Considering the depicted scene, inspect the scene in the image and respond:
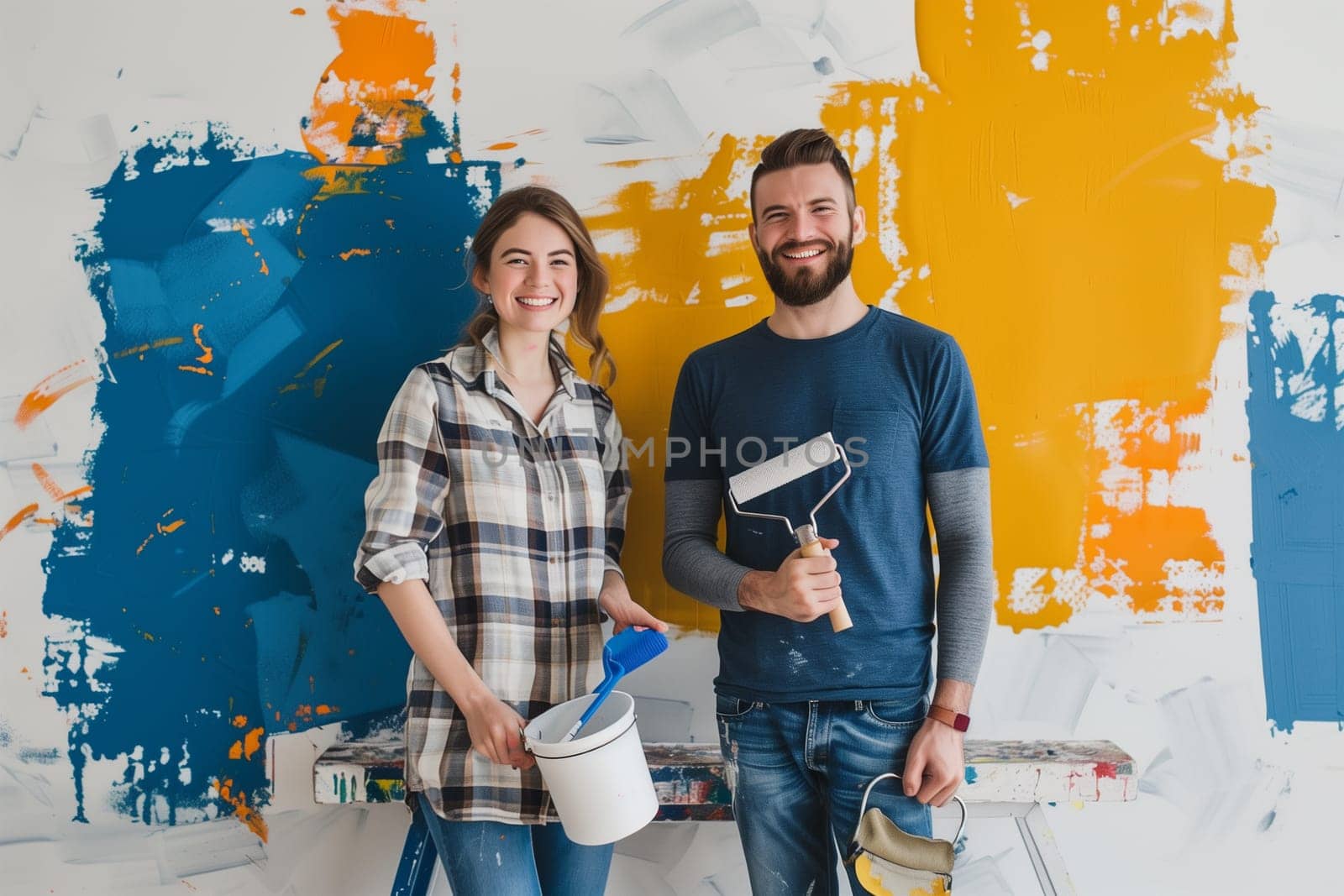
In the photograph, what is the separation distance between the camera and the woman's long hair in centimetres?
136

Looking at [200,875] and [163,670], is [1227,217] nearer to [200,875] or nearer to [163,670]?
[163,670]

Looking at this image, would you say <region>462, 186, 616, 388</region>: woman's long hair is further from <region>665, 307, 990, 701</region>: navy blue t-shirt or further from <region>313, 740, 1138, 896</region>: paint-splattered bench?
<region>313, 740, 1138, 896</region>: paint-splattered bench

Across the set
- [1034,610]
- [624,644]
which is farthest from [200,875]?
[1034,610]

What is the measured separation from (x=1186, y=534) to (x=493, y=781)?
1264 millimetres

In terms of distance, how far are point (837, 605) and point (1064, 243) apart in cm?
87

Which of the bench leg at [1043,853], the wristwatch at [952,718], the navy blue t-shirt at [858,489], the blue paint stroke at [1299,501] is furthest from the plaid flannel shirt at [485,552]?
the blue paint stroke at [1299,501]

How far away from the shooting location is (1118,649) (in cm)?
158

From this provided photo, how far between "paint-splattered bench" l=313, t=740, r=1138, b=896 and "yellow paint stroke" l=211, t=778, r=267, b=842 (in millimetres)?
251

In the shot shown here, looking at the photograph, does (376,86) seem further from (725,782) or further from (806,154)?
(725,782)

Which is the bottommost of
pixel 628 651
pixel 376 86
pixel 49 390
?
pixel 628 651

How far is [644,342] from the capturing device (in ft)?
5.36

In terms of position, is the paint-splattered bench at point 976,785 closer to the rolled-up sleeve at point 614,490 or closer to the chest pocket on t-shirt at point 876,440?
the rolled-up sleeve at point 614,490

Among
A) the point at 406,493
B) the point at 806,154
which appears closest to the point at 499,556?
the point at 406,493

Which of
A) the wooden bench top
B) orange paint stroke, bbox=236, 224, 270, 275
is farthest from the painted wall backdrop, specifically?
the wooden bench top
